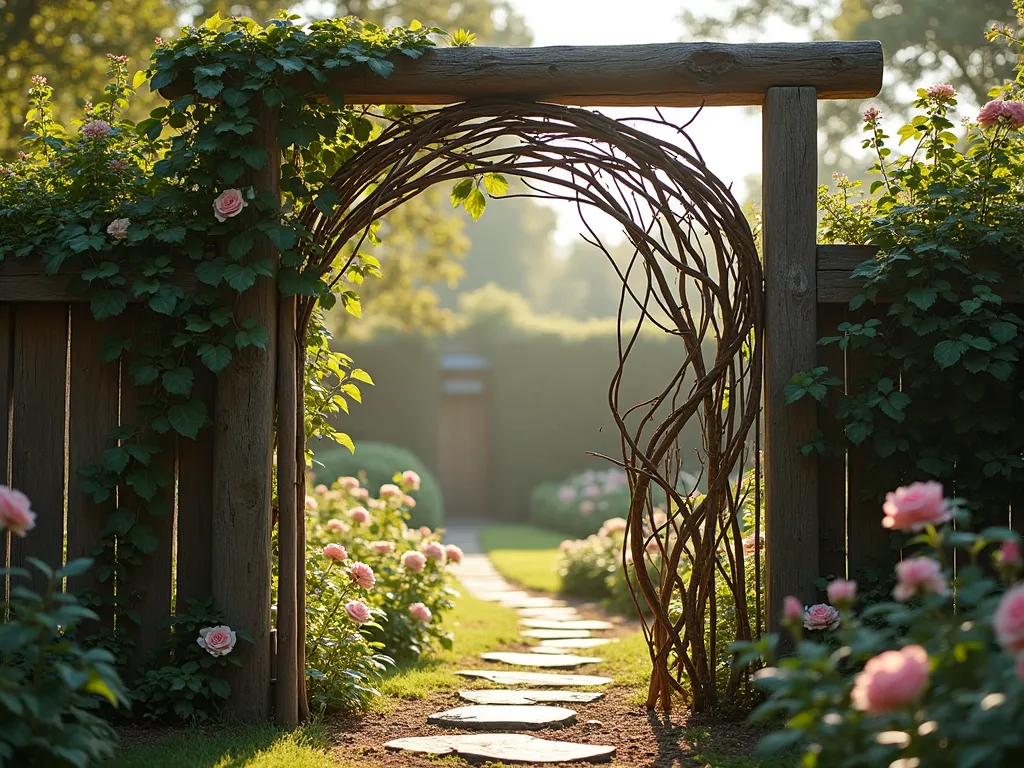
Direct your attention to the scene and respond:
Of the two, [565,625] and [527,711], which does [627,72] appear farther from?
[565,625]

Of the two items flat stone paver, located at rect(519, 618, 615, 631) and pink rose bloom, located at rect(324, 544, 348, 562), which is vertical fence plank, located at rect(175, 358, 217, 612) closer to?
pink rose bloom, located at rect(324, 544, 348, 562)

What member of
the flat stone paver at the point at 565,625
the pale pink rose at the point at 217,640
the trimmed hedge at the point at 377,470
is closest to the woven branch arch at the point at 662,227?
the pale pink rose at the point at 217,640

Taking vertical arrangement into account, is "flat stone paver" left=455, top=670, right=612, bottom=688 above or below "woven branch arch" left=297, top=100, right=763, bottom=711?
below

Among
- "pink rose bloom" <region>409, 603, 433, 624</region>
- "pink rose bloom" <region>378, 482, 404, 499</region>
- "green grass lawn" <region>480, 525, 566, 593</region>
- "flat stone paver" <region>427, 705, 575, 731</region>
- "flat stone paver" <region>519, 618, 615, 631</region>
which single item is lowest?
"green grass lawn" <region>480, 525, 566, 593</region>

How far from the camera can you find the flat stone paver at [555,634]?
570cm

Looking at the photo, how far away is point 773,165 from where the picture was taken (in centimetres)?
344

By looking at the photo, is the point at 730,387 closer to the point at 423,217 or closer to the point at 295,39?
the point at 295,39

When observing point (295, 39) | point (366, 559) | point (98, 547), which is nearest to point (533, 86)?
point (295, 39)

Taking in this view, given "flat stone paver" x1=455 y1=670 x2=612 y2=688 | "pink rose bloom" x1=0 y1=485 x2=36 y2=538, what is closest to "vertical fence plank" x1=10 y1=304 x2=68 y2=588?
"pink rose bloom" x1=0 y1=485 x2=36 y2=538

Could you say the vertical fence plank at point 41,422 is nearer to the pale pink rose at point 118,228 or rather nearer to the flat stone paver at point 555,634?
the pale pink rose at point 118,228

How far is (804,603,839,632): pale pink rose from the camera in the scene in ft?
10.6

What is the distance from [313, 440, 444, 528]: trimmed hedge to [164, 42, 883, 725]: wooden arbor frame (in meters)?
6.54

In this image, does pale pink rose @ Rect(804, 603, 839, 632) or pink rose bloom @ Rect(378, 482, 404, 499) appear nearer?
pale pink rose @ Rect(804, 603, 839, 632)

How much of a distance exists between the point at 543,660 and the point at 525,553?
524 cm
